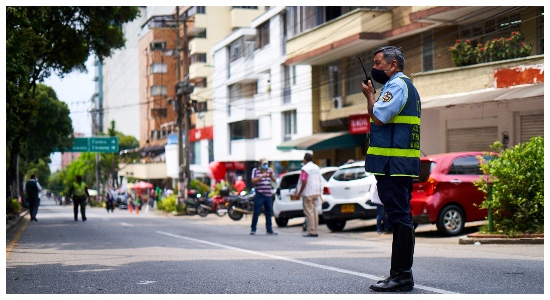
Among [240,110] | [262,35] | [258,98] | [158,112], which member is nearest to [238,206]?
[262,35]

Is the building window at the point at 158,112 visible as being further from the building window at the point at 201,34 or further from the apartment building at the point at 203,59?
the building window at the point at 201,34

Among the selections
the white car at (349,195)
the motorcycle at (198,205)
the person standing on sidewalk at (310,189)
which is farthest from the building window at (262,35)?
the person standing on sidewalk at (310,189)

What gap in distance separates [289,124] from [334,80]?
8.58 m

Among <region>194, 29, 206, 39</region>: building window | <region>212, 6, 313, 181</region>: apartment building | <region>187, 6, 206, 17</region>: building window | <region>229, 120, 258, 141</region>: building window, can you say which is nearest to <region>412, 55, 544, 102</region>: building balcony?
<region>212, 6, 313, 181</region>: apartment building

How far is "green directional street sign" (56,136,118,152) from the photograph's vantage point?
6644 cm

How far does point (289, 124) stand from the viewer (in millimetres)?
46594

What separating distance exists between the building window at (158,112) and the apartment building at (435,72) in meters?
54.9

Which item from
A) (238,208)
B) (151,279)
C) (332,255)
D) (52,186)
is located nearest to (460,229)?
(332,255)

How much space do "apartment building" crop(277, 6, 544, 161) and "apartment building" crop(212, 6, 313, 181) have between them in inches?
128

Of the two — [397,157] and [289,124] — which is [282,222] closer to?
[397,157]

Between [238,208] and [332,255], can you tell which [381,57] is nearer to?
[332,255]

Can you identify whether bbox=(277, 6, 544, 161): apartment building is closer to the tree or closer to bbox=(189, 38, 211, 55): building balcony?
the tree

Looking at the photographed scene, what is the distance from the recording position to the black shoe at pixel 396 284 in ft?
23.2

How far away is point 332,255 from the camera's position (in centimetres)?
1198
